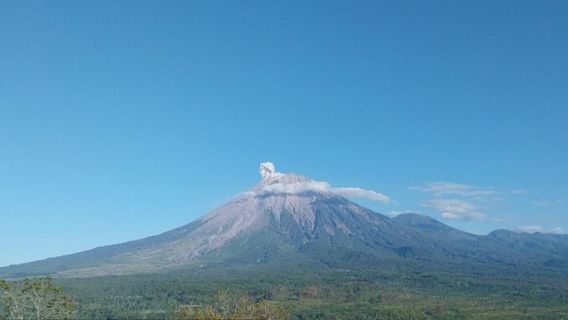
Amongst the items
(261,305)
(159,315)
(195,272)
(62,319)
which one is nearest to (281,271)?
(195,272)

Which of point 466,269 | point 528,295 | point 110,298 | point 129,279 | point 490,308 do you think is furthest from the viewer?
point 466,269

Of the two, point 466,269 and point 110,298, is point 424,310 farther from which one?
point 466,269

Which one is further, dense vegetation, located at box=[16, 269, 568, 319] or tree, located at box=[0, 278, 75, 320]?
dense vegetation, located at box=[16, 269, 568, 319]

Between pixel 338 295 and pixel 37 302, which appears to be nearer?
pixel 37 302

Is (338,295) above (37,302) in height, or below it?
below

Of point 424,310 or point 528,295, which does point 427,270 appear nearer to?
point 528,295

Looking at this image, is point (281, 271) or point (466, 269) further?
point (466, 269)

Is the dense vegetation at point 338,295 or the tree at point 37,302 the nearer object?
the tree at point 37,302

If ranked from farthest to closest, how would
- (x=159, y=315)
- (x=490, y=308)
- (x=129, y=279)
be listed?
(x=129, y=279) < (x=490, y=308) < (x=159, y=315)
